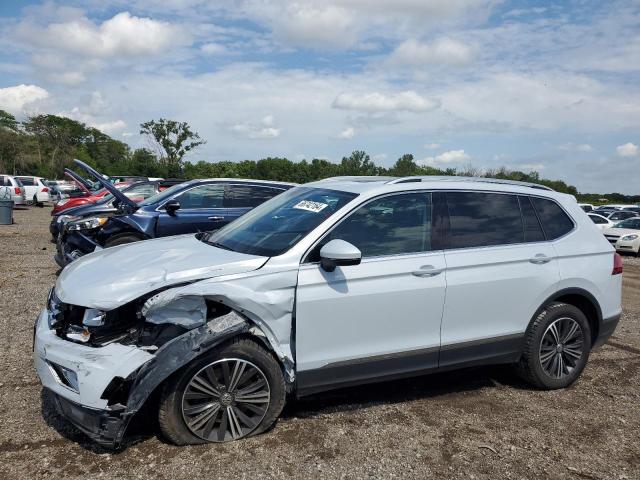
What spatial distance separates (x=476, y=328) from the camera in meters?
4.23

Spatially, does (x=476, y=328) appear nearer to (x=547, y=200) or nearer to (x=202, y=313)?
(x=547, y=200)

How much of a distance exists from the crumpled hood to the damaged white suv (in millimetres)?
12

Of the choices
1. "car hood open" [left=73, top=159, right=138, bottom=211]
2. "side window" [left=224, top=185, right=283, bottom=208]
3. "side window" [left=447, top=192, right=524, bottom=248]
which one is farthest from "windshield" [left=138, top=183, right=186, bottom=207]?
"side window" [left=447, top=192, right=524, bottom=248]

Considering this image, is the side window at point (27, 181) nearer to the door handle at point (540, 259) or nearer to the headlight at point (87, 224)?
the headlight at point (87, 224)

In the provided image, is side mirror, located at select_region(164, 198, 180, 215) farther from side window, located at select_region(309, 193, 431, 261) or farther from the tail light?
the tail light

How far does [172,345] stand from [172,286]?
377 mm

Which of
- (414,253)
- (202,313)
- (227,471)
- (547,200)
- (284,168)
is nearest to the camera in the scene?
(227,471)

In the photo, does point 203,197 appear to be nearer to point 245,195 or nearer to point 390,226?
point 245,195

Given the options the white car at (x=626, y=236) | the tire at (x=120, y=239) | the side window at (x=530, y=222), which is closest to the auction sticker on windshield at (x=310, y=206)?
the side window at (x=530, y=222)

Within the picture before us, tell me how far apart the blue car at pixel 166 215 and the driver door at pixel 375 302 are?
485 cm

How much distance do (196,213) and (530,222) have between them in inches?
223

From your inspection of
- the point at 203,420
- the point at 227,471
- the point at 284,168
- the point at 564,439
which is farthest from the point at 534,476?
the point at 284,168

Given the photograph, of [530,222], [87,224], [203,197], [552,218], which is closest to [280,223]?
[530,222]

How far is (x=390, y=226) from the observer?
4.05 m
